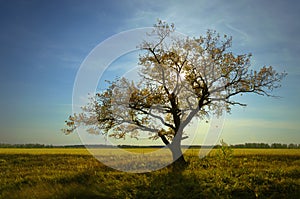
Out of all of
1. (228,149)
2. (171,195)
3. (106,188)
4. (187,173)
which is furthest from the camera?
(228,149)

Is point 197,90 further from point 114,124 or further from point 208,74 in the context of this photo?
point 114,124

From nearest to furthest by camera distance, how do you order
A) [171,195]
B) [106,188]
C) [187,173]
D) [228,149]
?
[171,195] < [106,188] < [187,173] < [228,149]

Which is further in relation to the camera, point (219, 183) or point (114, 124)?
point (114, 124)

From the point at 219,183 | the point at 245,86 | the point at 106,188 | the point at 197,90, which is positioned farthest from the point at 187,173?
the point at 245,86

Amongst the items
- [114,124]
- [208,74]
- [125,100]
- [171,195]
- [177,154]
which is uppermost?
[208,74]

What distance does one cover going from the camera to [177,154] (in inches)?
803

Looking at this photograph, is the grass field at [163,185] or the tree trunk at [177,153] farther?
the tree trunk at [177,153]

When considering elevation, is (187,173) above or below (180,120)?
below

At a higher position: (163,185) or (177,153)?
(177,153)

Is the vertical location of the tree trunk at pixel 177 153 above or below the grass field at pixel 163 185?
above

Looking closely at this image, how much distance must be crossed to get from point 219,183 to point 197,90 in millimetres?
7714

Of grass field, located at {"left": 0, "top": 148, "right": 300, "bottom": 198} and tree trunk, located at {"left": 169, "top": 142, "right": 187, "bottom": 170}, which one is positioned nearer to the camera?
grass field, located at {"left": 0, "top": 148, "right": 300, "bottom": 198}

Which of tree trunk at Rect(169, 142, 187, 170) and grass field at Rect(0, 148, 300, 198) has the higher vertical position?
tree trunk at Rect(169, 142, 187, 170)

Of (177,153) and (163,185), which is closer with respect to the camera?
(163,185)
